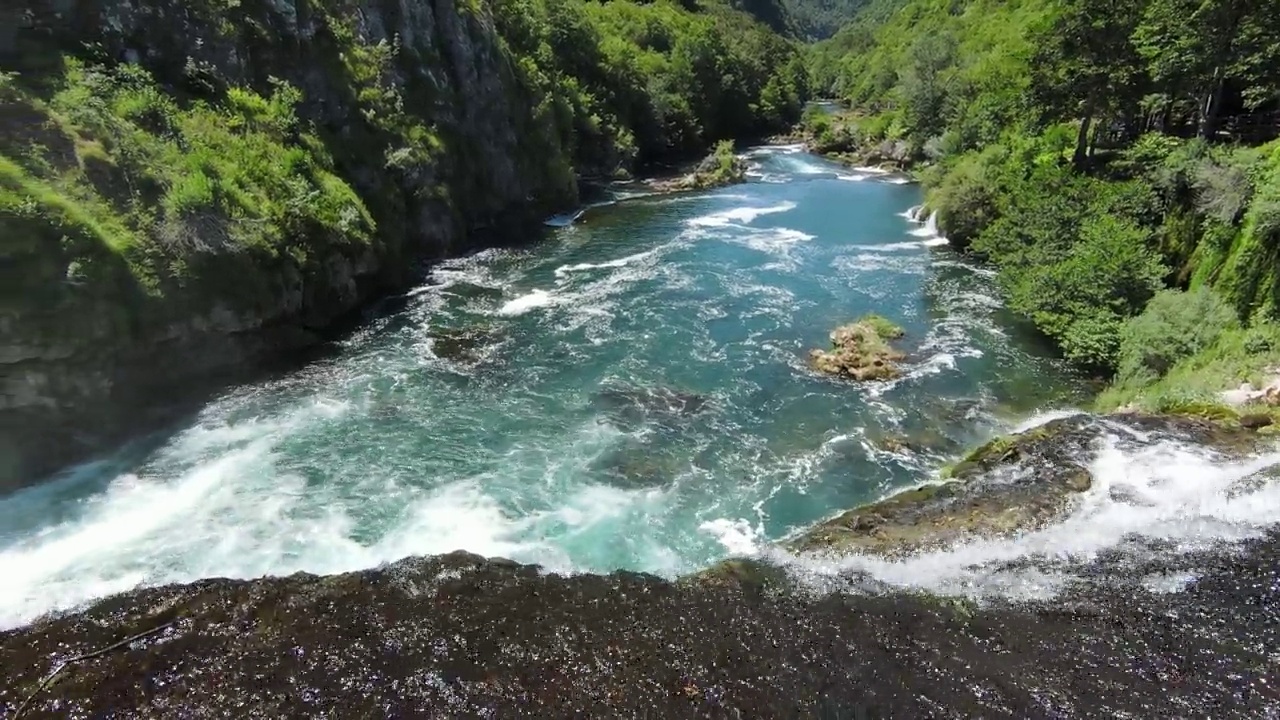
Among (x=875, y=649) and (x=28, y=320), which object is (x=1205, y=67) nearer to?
(x=875, y=649)

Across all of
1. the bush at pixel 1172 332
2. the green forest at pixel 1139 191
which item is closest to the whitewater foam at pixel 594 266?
the green forest at pixel 1139 191

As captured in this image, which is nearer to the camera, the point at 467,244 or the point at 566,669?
the point at 566,669

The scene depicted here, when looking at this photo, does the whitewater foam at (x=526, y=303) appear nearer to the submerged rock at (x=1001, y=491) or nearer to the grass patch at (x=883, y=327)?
the grass patch at (x=883, y=327)

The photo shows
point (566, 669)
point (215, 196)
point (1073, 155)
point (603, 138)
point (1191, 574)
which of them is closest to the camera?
point (566, 669)

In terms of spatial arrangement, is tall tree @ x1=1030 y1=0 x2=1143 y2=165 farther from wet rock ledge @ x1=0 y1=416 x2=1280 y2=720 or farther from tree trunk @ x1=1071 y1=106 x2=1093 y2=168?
wet rock ledge @ x1=0 y1=416 x2=1280 y2=720

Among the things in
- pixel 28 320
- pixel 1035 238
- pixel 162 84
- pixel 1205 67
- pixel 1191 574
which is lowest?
pixel 1191 574

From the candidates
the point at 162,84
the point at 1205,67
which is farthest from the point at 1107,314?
the point at 162,84

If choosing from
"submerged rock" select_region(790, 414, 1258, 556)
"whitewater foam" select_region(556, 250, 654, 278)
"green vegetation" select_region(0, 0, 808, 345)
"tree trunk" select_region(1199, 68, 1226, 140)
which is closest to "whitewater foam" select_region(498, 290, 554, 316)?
"whitewater foam" select_region(556, 250, 654, 278)
